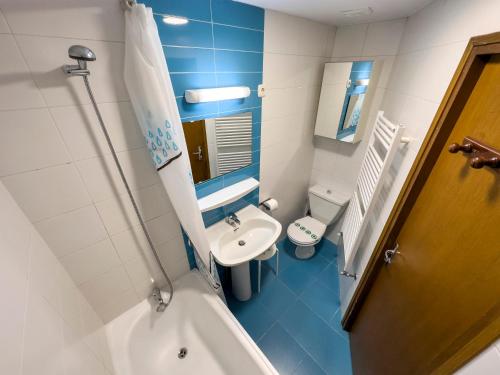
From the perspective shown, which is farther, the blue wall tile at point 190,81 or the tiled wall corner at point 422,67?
the blue wall tile at point 190,81

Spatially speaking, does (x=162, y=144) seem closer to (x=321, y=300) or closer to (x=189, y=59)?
(x=189, y=59)

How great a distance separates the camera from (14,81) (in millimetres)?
725

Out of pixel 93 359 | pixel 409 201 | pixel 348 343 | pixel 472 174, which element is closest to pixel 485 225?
pixel 472 174

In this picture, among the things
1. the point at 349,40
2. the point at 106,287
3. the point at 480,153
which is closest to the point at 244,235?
the point at 106,287

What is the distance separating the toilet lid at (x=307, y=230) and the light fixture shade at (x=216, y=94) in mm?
1448

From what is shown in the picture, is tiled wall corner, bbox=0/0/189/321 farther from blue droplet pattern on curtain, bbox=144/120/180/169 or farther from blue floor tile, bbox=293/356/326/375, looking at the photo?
blue floor tile, bbox=293/356/326/375

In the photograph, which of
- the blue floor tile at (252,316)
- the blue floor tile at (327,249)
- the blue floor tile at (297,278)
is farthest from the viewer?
the blue floor tile at (327,249)

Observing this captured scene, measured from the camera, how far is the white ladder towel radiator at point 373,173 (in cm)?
110

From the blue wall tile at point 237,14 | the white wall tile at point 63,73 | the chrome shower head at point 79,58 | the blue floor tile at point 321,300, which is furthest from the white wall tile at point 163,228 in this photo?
the blue floor tile at point 321,300

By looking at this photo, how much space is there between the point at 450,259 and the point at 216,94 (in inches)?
51.8

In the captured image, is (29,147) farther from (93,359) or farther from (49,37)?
(93,359)

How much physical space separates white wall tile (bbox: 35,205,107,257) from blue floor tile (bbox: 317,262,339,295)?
1993mm

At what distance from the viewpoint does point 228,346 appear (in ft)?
4.38

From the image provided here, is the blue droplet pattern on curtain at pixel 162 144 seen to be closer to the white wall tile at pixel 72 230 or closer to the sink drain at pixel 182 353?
the white wall tile at pixel 72 230
